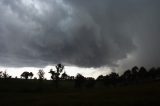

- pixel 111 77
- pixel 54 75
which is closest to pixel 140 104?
pixel 54 75

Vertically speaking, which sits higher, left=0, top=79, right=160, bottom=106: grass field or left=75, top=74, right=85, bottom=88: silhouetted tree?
left=75, top=74, right=85, bottom=88: silhouetted tree

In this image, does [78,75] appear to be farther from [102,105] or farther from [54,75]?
[102,105]

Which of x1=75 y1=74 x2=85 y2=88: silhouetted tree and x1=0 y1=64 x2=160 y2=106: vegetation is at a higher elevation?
x1=75 y1=74 x2=85 y2=88: silhouetted tree

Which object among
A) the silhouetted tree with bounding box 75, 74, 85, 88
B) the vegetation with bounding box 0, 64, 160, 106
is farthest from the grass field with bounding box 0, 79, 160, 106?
the silhouetted tree with bounding box 75, 74, 85, 88

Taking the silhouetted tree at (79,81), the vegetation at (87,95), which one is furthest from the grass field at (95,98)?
the silhouetted tree at (79,81)

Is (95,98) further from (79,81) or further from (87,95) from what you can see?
(79,81)

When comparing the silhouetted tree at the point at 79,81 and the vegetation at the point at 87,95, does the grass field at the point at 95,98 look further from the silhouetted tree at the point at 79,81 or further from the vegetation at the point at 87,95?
the silhouetted tree at the point at 79,81

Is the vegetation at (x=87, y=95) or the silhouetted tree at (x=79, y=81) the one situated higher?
the silhouetted tree at (x=79, y=81)

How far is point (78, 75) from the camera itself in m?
186

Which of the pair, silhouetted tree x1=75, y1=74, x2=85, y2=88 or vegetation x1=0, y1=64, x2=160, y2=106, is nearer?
vegetation x1=0, y1=64, x2=160, y2=106

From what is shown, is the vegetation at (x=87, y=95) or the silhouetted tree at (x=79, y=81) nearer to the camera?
the vegetation at (x=87, y=95)

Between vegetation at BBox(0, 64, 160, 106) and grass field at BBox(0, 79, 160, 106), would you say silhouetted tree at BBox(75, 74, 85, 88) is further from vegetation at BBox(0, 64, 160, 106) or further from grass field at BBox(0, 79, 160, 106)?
grass field at BBox(0, 79, 160, 106)

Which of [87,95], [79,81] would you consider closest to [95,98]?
[87,95]

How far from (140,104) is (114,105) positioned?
4.57 m
